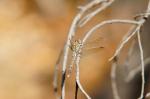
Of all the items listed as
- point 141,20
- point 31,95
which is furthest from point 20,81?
point 141,20

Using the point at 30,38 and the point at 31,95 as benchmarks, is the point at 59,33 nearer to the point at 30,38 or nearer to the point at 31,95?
the point at 30,38

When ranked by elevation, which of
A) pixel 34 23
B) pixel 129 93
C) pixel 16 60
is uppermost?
pixel 34 23

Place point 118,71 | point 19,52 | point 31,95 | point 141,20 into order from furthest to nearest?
point 19,52
point 31,95
point 118,71
point 141,20

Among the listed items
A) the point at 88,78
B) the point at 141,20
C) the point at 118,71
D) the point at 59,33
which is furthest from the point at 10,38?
the point at 141,20

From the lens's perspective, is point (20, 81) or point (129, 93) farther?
point (20, 81)

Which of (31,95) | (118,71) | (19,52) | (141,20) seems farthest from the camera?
(19,52)

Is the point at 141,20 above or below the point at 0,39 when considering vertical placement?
below
